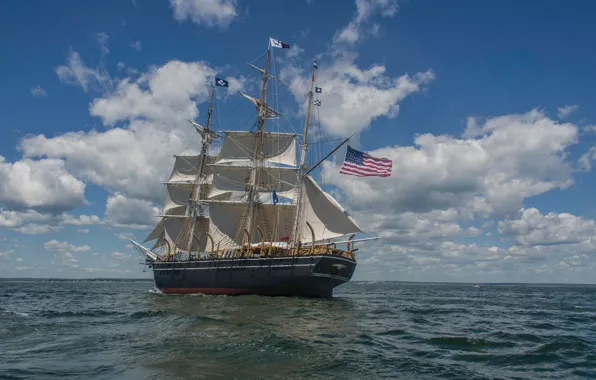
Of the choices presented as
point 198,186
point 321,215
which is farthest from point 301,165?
point 198,186

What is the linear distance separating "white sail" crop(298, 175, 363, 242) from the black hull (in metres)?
3.83

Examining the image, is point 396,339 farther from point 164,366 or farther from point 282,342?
point 164,366

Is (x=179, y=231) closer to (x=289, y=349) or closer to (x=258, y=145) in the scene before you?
(x=258, y=145)

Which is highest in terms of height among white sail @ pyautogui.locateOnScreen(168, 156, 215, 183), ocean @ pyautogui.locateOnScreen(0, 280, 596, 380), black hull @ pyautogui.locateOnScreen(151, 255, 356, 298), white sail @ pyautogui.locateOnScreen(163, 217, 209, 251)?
white sail @ pyautogui.locateOnScreen(168, 156, 215, 183)

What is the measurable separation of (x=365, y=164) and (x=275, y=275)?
53.6ft

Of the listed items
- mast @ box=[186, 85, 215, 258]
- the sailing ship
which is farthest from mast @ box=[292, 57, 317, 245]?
mast @ box=[186, 85, 215, 258]

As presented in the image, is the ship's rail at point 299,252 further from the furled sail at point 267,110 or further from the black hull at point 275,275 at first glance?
the furled sail at point 267,110

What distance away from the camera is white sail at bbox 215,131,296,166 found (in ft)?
224

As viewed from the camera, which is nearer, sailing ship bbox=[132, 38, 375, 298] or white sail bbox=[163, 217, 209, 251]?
sailing ship bbox=[132, 38, 375, 298]

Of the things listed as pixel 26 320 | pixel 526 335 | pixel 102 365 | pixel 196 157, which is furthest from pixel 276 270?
pixel 196 157

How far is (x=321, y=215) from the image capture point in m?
53.0

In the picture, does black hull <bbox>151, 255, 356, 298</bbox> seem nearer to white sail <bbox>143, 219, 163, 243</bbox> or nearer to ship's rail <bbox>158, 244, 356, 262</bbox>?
ship's rail <bbox>158, 244, 356, 262</bbox>

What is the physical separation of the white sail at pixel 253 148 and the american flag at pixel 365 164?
81.3 feet

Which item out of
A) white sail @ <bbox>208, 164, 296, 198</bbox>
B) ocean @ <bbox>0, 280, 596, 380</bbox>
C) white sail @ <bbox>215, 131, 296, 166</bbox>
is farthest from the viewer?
white sail @ <bbox>215, 131, 296, 166</bbox>
